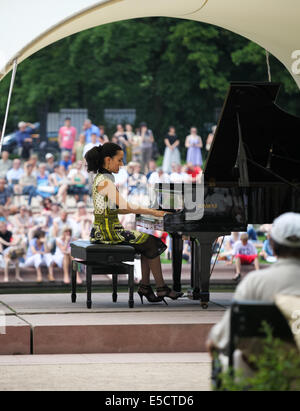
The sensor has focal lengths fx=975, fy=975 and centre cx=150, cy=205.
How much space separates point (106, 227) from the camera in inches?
403

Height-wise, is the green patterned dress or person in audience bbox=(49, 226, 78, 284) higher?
the green patterned dress

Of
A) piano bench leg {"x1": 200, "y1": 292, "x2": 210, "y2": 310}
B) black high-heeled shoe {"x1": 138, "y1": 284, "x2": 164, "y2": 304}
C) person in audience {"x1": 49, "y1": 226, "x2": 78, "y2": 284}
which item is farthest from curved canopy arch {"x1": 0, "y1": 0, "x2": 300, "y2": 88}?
person in audience {"x1": 49, "y1": 226, "x2": 78, "y2": 284}

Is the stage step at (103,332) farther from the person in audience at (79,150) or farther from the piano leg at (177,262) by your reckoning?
the person in audience at (79,150)

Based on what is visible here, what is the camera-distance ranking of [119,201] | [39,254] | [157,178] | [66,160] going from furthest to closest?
[66,160] → [157,178] → [39,254] → [119,201]

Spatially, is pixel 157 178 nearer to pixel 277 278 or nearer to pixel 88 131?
pixel 88 131

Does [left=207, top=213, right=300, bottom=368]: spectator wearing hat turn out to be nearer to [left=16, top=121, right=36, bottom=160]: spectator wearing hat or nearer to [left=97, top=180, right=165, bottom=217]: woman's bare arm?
[left=97, top=180, right=165, bottom=217]: woman's bare arm

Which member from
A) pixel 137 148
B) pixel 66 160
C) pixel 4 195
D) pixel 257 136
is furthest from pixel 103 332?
pixel 137 148

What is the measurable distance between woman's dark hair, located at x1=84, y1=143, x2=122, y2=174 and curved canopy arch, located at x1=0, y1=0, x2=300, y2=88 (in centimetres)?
121

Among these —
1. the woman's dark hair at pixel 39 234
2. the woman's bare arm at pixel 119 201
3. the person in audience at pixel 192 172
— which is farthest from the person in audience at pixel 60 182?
the woman's bare arm at pixel 119 201

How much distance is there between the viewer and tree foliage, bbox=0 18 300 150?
32312 mm

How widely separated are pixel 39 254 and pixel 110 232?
458cm

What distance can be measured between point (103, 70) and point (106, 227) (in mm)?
23262

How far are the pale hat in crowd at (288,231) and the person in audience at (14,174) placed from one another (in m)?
13.6

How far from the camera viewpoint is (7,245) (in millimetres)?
14648
